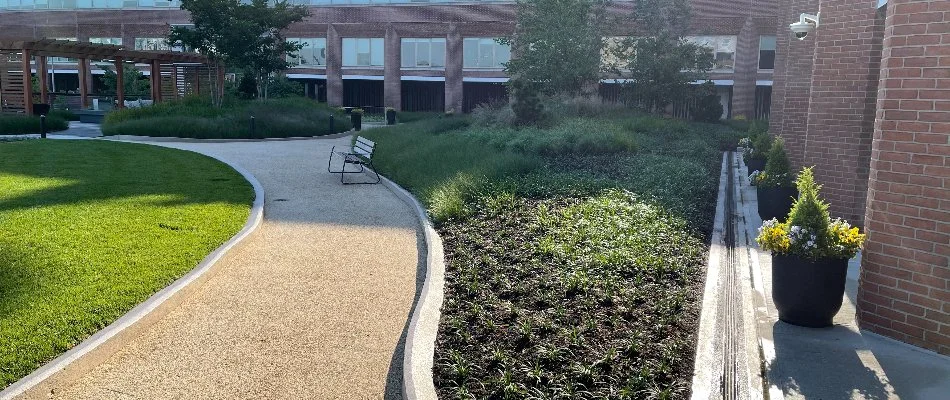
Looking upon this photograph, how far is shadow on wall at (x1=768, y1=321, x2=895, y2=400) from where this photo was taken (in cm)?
558

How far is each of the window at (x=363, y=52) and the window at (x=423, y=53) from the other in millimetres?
1842

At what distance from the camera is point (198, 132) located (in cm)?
2686

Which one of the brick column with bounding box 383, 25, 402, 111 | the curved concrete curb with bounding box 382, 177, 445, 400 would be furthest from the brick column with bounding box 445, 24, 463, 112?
the curved concrete curb with bounding box 382, 177, 445, 400

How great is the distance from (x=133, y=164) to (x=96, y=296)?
10.8m

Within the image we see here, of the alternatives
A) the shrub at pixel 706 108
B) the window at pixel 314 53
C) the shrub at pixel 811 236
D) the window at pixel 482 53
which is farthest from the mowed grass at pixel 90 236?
the window at pixel 314 53

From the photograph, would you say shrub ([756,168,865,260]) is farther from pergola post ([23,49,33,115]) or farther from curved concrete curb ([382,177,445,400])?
pergola post ([23,49,33,115])

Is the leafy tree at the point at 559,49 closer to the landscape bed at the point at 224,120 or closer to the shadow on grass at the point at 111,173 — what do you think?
the landscape bed at the point at 224,120

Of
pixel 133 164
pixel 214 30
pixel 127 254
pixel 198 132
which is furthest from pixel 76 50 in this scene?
pixel 127 254

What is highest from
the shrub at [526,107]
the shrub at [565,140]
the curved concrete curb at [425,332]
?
the shrub at [526,107]

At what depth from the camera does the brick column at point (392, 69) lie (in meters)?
55.1

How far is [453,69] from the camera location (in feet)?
177

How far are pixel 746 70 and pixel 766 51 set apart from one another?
6.22 feet

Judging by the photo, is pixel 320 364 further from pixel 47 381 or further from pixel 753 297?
pixel 753 297

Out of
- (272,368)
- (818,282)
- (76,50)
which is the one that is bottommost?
(272,368)
